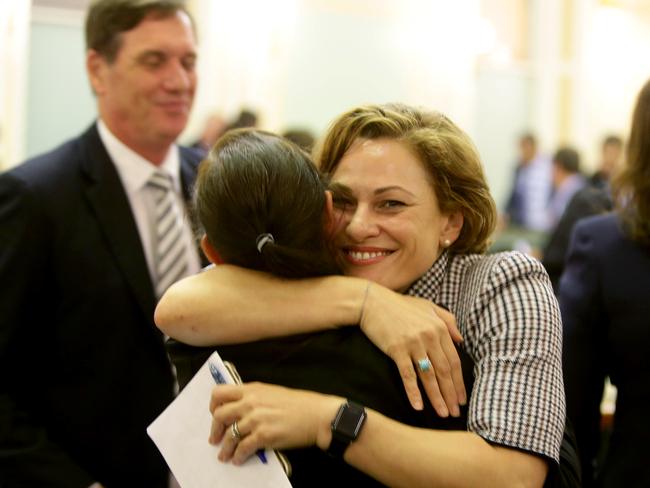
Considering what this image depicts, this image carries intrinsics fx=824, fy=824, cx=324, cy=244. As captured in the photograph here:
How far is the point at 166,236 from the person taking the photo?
8.13ft

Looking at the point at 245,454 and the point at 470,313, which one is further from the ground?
the point at 470,313

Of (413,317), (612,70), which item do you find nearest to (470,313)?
(413,317)

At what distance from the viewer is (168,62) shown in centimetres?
260

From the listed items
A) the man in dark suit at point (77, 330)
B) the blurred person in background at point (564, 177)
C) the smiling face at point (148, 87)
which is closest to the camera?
the man in dark suit at point (77, 330)

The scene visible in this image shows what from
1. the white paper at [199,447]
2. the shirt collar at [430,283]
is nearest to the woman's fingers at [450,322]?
the shirt collar at [430,283]

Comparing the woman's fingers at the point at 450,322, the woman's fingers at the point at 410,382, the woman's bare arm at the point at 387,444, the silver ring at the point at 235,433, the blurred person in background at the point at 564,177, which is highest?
the woman's fingers at the point at 450,322

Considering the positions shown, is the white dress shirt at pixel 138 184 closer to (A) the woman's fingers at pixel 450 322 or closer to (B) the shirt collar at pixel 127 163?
(B) the shirt collar at pixel 127 163

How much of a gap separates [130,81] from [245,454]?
1.56m

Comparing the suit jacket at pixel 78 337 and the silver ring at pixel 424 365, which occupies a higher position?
the silver ring at pixel 424 365

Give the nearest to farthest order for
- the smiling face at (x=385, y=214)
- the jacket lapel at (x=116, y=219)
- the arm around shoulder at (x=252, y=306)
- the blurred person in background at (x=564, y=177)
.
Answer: the arm around shoulder at (x=252, y=306) → the smiling face at (x=385, y=214) → the jacket lapel at (x=116, y=219) → the blurred person in background at (x=564, y=177)

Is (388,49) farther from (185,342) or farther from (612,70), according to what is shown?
(185,342)

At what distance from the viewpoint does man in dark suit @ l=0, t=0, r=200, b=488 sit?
2135mm

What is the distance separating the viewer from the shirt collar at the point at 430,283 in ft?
5.18

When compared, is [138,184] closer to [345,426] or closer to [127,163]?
[127,163]
